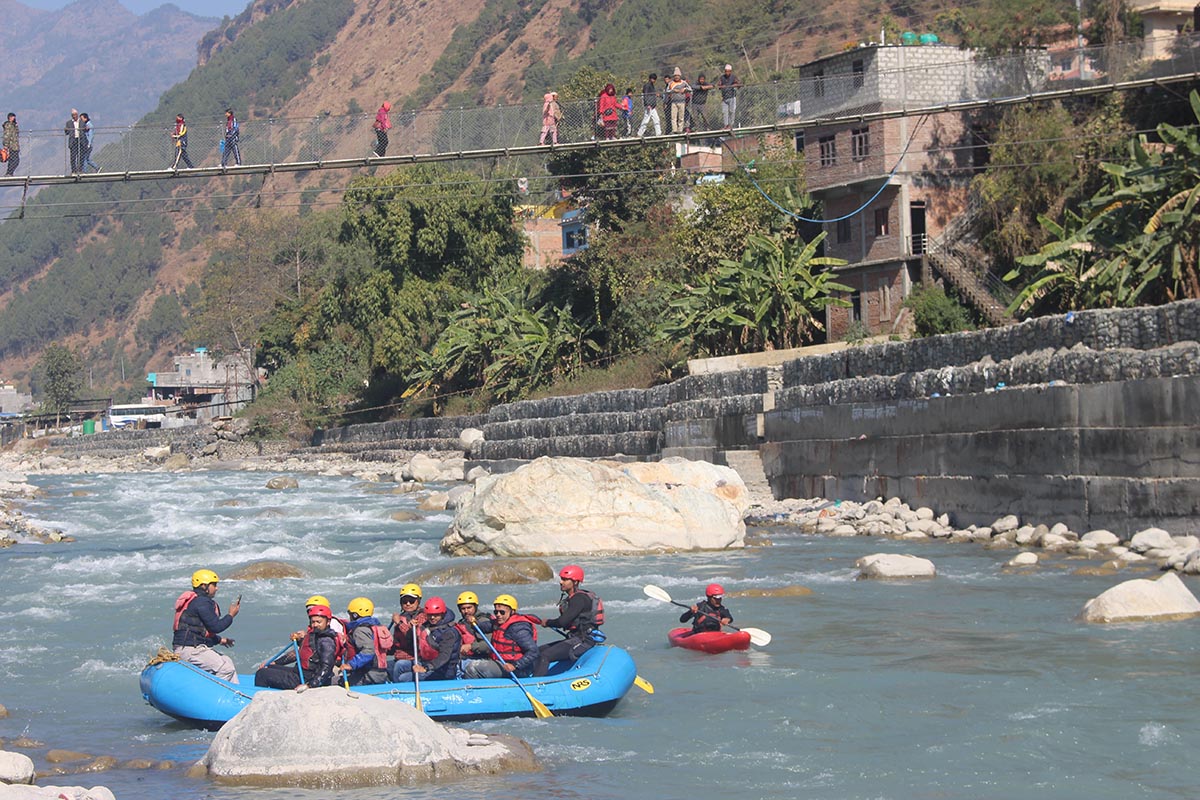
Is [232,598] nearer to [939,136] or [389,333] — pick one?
[939,136]

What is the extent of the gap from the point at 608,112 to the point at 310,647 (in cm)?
1429

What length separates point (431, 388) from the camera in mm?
50500

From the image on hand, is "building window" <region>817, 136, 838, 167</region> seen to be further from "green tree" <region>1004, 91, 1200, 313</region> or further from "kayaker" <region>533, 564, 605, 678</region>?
"kayaker" <region>533, 564, 605, 678</region>

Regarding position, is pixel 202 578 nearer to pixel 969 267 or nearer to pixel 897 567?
pixel 897 567

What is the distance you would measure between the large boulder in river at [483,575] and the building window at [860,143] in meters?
20.2

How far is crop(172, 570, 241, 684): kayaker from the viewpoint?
11289 millimetres

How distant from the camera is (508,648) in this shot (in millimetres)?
11523

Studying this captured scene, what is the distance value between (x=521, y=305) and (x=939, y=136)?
54.1 ft

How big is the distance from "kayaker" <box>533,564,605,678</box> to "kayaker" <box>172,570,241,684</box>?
8.26 ft

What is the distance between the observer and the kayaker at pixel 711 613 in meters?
13.4

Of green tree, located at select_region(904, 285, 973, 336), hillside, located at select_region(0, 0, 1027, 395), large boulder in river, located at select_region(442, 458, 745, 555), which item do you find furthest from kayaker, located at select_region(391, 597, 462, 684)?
hillside, located at select_region(0, 0, 1027, 395)

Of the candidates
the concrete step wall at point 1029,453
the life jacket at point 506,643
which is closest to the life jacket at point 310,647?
the life jacket at point 506,643

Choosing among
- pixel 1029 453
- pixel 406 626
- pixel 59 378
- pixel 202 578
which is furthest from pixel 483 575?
pixel 59 378

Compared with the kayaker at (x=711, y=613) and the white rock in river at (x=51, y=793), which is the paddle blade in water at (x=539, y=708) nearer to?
the kayaker at (x=711, y=613)
